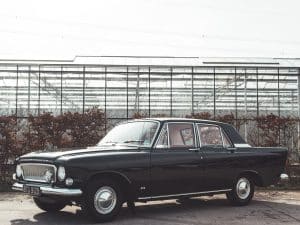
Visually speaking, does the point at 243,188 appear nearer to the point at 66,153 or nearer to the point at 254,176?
the point at 254,176

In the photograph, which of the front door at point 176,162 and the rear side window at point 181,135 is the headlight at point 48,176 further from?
the rear side window at point 181,135

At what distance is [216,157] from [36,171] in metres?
3.40

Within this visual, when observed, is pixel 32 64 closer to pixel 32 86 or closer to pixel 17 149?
pixel 32 86

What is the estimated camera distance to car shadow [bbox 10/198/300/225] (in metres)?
8.71

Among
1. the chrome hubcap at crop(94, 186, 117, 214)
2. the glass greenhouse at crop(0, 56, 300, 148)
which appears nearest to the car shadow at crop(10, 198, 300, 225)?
the chrome hubcap at crop(94, 186, 117, 214)

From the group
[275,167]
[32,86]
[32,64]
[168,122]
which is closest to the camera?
[168,122]

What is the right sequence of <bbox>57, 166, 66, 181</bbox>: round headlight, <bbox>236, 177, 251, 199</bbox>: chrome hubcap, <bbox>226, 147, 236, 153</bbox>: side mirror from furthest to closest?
<bbox>236, 177, 251, 199</bbox>: chrome hubcap < <bbox>226, 147, 236, 153</bbox>: side mirror < <bbox>57, 166, 66, 181</bbox>: round headlight

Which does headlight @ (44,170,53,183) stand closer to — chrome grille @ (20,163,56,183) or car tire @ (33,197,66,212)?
chrome grille @ (20,163,56,183)

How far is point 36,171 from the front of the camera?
8750 millimetres

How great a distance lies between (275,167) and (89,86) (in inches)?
728

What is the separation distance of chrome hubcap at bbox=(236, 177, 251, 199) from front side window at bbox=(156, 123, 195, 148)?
148cm

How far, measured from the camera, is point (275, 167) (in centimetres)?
1127

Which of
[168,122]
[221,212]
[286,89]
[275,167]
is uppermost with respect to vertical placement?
[286,89]

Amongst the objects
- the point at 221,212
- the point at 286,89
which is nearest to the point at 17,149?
the point at 221,212
